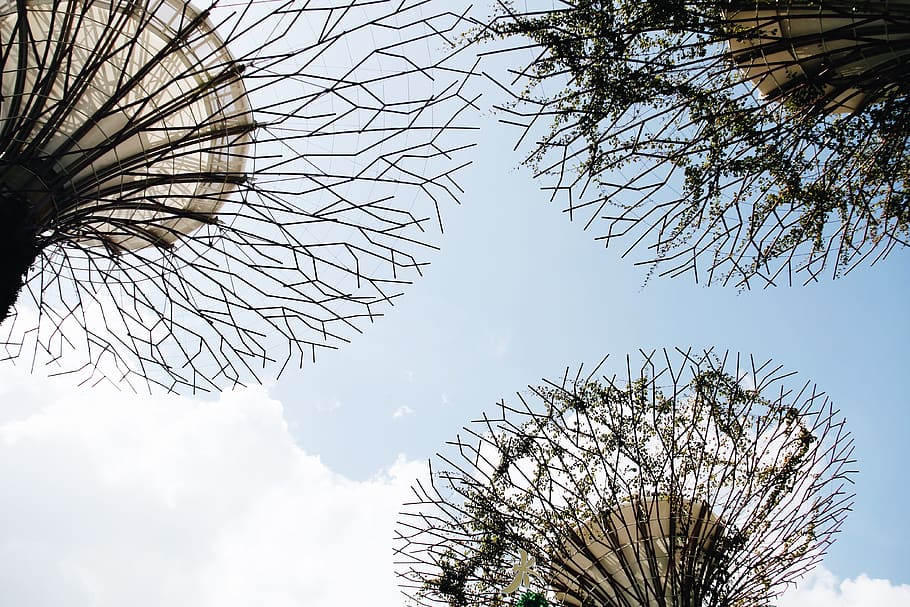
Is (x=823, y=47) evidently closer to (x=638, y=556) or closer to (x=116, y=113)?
(x=638, y=556)

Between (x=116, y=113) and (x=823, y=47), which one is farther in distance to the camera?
(x=116, y=113)

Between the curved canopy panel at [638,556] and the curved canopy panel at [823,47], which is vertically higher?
the curved canopy panel at [823,47]

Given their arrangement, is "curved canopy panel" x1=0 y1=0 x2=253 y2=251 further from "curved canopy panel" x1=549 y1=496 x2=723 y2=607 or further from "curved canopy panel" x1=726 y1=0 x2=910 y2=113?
"curved canopy panel" x1=549 y1=496 x2=723 y2=607

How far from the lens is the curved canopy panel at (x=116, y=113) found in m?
3.43

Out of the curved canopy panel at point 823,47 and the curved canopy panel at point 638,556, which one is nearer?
the curved canopy panel at point 823,47

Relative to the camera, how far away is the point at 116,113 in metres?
4.20

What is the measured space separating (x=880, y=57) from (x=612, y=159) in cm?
162

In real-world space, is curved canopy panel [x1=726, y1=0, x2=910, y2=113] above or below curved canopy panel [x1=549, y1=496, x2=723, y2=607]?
above

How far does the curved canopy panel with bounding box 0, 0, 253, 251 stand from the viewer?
3.43 metres

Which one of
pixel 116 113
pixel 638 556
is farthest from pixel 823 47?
pixel 116 113

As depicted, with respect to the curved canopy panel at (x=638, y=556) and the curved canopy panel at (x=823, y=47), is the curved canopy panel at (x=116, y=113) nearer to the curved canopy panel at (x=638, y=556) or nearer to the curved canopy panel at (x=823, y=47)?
the curved canopy panel at (x=823, y=47)

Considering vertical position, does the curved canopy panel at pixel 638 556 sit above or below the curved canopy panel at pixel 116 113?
below

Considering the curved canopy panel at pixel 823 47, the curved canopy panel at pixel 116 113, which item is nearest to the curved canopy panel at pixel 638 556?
the curved canopy panel at pixel 823 47

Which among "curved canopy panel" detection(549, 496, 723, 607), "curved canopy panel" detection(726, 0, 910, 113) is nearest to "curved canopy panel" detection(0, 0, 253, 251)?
"curved canopy panel" detection(726, 0, 910, 113)
